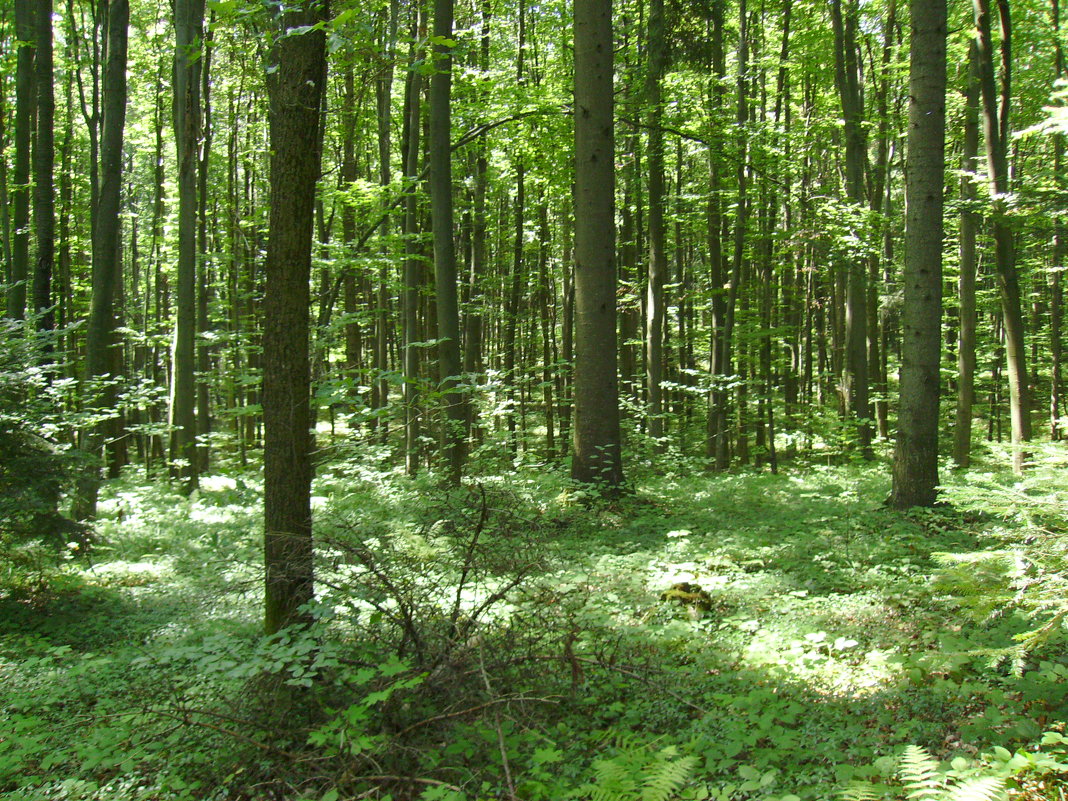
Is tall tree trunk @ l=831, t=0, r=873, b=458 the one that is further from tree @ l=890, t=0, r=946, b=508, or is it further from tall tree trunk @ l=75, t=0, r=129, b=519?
tall tree trunk @ l=75, t=0, r=129, b=519

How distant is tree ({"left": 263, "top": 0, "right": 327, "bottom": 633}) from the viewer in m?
3.96

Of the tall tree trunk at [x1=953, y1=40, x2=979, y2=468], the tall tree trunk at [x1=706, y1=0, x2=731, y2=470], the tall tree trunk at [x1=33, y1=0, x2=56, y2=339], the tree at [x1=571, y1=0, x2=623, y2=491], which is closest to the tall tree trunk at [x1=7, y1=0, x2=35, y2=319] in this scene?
the tall tree trunk at [x1=33, y1=0, x2=56, y2=339]

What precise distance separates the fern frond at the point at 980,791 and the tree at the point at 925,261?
17.4ft

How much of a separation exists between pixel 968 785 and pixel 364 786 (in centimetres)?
253

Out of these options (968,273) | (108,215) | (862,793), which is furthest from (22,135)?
(968,273)

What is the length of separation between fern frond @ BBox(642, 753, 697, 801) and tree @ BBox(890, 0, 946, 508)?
5.58 metres

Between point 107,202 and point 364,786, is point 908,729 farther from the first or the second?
point 107,202

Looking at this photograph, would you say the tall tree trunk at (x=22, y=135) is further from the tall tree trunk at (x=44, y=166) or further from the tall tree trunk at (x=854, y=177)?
the tall tree trunk at (x=854, y=177)

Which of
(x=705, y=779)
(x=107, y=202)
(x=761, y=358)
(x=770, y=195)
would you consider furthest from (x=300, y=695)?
(x=761, y=358)

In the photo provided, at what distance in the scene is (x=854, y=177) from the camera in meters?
13.6

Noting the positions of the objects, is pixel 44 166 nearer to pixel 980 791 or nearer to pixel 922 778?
pixel 922 778

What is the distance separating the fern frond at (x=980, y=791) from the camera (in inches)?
99.0

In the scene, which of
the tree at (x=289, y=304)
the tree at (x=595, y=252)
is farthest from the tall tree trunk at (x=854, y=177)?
the tree at (x=289, y=304)

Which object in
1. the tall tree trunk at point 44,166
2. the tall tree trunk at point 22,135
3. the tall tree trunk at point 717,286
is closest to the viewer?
the tall tree trunk at point 44,166
